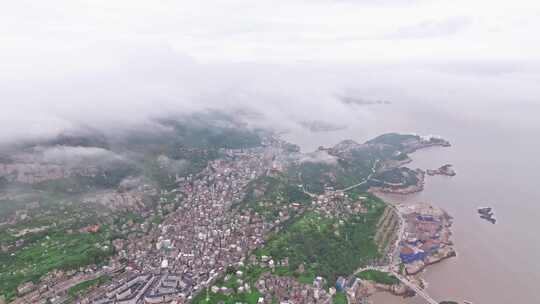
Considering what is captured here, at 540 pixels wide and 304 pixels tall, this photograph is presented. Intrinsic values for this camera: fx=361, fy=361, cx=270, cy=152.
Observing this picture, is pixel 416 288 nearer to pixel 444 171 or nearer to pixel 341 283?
pixel 341 283

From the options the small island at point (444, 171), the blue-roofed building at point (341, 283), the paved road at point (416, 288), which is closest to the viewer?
the paved road at point (416, 288)

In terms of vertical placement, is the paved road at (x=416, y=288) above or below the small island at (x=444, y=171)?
above

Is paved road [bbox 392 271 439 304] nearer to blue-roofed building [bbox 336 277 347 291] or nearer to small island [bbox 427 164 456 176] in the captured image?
blue-roofed building [bbox 336 277 347 291]

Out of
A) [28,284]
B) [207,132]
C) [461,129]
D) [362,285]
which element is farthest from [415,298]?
[461,129]

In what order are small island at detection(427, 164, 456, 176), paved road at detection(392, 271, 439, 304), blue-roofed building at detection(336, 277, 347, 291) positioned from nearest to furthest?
paved road at detection(392, 271, 439, 304) → blue-roofed building at detection(336, 277, 347, 291) → small island at detection(427, 164, 456, 176)

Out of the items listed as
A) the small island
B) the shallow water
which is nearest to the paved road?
the shallow water

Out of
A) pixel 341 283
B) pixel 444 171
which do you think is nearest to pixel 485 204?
pixel 444 171

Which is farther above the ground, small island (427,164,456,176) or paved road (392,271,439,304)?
paved road (392,271,439,304)

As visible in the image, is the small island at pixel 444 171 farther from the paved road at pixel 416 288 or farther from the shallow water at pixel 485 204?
the paved road at pixel 416 288

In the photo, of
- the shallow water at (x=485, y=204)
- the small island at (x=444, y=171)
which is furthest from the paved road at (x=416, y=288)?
the small island at (x=444, y=171)

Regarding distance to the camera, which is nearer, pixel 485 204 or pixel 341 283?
pixel 341 283

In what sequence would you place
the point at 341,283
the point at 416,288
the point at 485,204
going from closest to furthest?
the point at 416,288 < the point at 341,283 < the point at 485,204
